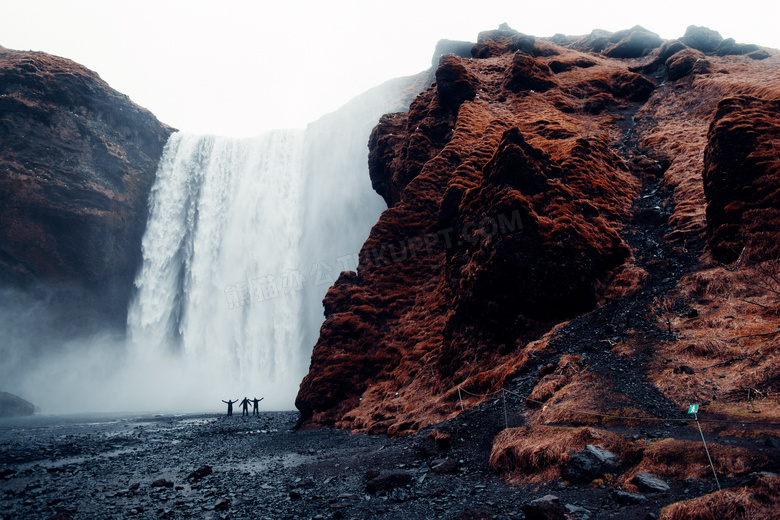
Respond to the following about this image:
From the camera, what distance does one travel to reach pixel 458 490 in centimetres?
804

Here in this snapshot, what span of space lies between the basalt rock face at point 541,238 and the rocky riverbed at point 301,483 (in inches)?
77.4

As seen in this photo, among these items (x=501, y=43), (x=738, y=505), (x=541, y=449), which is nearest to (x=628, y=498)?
(x=738, y=505)

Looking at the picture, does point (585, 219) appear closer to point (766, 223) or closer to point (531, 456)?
point (766, 223)

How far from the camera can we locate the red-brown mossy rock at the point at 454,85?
116 feet

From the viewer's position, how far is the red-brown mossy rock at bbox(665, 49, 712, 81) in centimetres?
3341

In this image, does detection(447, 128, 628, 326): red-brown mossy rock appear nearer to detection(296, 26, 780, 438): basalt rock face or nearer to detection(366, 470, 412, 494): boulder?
detection(296, 26, 780, 438): basalt rock face

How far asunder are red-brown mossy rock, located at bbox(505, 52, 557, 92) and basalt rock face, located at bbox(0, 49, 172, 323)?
51.3m

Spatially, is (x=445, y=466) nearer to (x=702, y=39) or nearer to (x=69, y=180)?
(x=702, y=39)

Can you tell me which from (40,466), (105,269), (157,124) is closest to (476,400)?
(40,466)

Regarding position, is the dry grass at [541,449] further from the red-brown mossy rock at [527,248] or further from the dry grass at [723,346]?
the red-brown mossy rock at [527,248]

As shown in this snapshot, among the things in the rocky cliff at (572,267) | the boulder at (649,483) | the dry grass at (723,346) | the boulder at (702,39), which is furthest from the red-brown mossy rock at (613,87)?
the boulder at (649,483)

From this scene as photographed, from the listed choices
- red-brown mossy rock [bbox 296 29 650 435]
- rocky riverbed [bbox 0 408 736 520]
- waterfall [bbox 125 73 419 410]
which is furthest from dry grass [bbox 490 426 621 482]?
waterfall [bbox 125 73 419 410]

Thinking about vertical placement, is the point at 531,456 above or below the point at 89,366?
above

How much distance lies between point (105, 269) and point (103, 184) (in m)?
11.3
